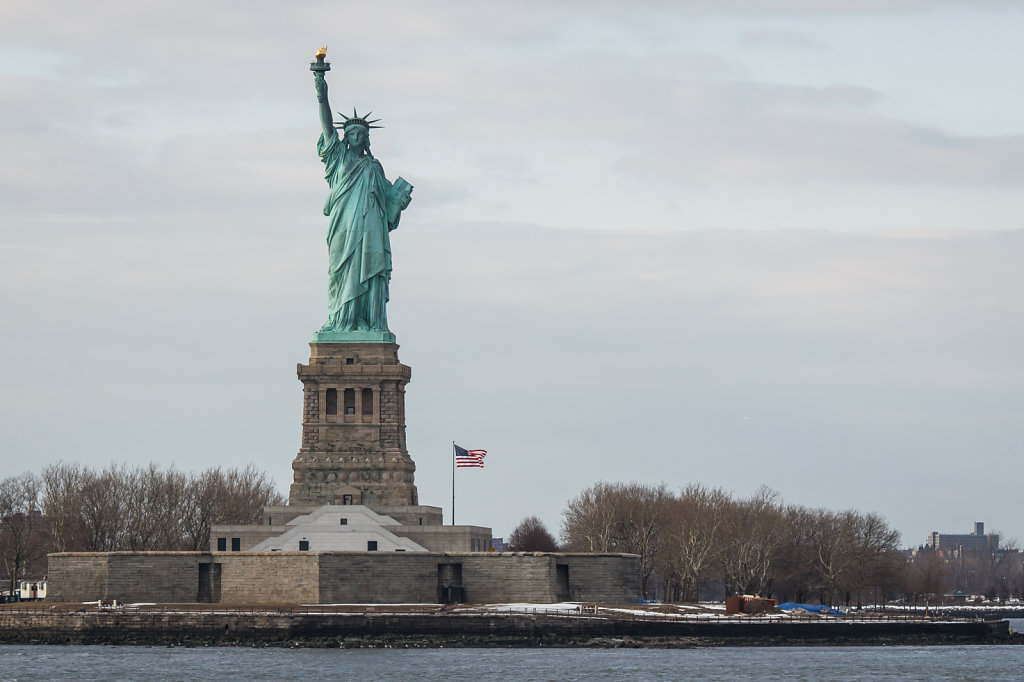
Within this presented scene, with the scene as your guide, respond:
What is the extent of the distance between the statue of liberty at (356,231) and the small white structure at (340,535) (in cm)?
964

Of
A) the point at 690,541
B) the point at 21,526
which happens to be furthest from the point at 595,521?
the point at 21,526

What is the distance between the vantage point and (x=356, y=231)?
94.6m

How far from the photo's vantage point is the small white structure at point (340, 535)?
288 feet

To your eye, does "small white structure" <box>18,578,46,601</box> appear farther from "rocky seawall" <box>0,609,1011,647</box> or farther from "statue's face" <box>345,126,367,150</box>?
"statue's face" <box>345,126,367,150</box>

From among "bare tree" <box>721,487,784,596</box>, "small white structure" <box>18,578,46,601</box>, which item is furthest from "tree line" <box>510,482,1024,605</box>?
"small white structure" <box>18,578,46,601</box>

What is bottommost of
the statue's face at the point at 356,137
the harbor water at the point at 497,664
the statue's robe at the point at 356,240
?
the harbor water at the point at 497,664

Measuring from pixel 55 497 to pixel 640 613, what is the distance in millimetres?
38447

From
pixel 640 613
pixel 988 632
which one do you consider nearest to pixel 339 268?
pixel 640 613

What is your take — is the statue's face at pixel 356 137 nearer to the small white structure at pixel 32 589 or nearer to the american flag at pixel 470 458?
the american flag at pixel 470 458

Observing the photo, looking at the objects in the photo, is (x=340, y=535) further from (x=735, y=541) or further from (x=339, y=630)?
(x=735, y=541)

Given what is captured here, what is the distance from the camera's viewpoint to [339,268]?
9481 cm

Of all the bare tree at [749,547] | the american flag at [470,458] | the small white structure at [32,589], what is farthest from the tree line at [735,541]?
the small white structure at [32,589]

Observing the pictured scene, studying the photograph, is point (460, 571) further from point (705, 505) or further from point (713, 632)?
point (705, 505)

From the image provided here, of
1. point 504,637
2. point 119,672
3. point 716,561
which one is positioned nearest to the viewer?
point 119,672
